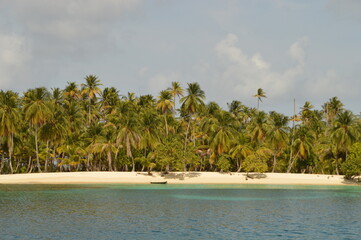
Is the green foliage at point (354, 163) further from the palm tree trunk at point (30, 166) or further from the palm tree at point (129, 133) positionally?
the palm tree trunk at point (30, 166)

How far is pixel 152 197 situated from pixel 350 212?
76.5 ft

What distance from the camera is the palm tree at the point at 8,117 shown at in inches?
3022

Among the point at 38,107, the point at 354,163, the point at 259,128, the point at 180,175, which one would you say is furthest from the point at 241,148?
the point at 38,107

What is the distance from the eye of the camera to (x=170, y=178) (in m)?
83.9

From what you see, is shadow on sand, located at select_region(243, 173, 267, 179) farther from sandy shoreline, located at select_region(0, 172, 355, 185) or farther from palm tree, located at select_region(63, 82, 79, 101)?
palm tree, located at select_region(63, 82, 79, 101)

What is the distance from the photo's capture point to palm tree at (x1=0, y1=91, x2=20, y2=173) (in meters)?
76.8

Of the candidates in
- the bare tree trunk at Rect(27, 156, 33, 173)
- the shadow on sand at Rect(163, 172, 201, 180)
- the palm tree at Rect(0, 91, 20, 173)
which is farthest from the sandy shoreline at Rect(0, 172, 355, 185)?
the bare tree trunk at Rect(27, 156, 33, 173)

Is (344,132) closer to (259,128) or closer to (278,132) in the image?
(278,132)

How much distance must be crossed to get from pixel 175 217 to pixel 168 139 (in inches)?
1847

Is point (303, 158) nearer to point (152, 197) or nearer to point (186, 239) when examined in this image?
point (152, 197)

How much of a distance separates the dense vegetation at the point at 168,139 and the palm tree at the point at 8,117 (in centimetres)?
17

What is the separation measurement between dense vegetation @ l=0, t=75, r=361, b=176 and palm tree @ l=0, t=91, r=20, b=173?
6.5 inches

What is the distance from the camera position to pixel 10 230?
29.7 meters

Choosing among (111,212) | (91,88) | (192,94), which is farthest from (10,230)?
(91,88)
